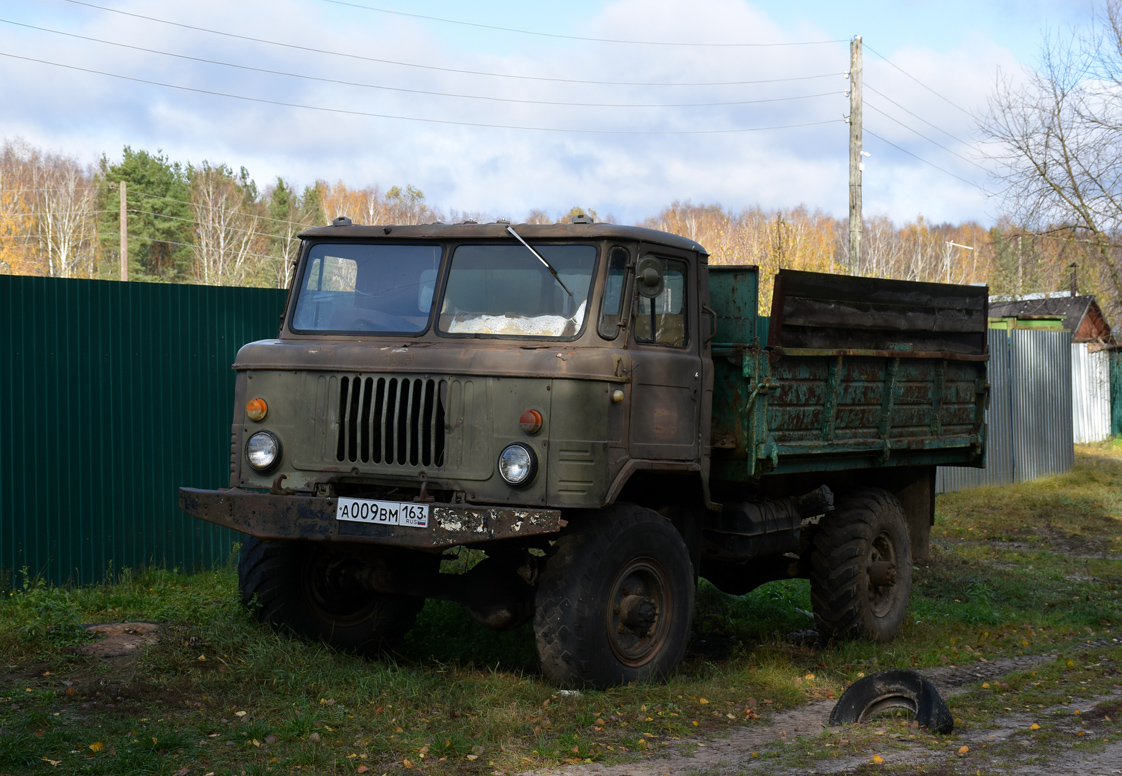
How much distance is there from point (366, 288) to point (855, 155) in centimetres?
1862

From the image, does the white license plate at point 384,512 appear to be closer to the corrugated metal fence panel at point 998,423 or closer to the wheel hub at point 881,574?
the wheel hub at point 881,574

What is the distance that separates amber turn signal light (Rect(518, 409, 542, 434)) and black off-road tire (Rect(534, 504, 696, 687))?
0.62 meters

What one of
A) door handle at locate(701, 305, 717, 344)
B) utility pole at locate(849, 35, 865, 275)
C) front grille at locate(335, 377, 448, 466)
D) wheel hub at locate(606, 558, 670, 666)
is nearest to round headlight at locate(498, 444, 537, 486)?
front grille at locate(335, 377, 448, 466)

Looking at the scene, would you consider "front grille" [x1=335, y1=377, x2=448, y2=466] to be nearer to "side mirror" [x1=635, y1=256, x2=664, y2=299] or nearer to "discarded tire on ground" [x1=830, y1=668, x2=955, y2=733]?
"side mirror" [x1=635, y1=256, x2=664, y2=299]

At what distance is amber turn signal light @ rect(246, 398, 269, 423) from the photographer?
20.8 feet

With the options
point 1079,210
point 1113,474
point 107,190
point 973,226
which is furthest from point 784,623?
point 973,226

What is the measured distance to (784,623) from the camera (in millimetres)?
8875

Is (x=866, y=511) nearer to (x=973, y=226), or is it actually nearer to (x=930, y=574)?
(x=930, y=574)

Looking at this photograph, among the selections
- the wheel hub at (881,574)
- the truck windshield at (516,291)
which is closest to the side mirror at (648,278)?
the truck windshield at (516,291)

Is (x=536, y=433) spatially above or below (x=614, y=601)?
above

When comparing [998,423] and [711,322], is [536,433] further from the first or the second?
[998,423]

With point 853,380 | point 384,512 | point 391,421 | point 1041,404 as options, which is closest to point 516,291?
point 391,421

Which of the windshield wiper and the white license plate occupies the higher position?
the windshield wiper

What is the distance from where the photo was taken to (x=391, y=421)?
6090 millimetres
